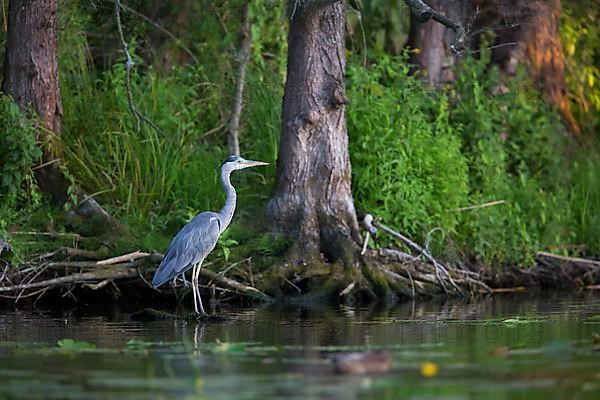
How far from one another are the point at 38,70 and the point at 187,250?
289 cm

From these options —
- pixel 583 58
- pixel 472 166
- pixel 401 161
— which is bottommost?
pixel 401 161

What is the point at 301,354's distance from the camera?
7.85 metres

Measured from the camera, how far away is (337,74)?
41.1ft

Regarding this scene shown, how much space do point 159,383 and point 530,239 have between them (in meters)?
8.30

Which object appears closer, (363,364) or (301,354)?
(363,364)

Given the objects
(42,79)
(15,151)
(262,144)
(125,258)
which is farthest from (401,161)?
(15,151)

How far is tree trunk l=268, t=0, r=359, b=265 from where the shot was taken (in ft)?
40.9

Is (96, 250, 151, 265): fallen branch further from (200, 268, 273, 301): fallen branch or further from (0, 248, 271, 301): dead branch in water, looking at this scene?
(200, 268, 273, 301): fallen branch

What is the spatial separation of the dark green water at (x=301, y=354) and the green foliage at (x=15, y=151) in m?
1.52

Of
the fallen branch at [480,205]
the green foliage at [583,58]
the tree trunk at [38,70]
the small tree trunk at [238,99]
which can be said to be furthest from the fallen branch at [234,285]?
the green foliage at [583,58]

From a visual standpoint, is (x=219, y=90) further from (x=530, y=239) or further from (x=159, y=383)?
(x=159, y=383)

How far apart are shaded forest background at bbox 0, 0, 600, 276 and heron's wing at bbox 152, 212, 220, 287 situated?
106 centimetres

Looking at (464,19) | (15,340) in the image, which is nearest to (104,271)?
(15,340)

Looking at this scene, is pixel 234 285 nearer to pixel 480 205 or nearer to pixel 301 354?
pixel 480 205
